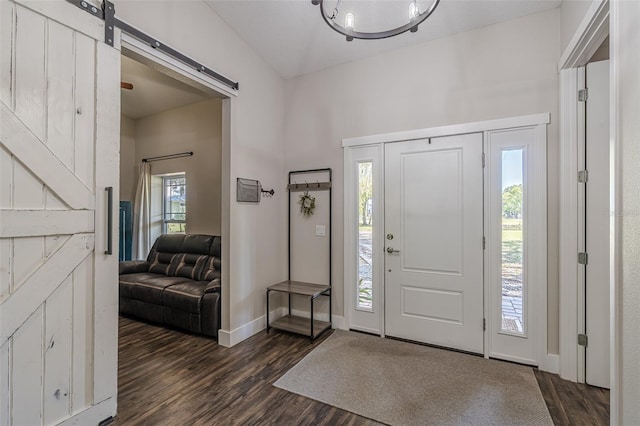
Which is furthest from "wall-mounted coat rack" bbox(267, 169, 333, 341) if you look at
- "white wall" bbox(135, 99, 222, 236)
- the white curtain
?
the white curtain

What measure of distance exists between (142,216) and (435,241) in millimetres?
4887

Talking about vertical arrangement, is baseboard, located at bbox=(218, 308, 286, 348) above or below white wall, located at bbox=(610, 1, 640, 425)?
below

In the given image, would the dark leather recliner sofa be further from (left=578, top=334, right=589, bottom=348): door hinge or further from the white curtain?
(left=578, top=334, right=589, bottom=348): door hinge

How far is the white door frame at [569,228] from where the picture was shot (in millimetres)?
2322

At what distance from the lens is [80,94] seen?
5.85 feet

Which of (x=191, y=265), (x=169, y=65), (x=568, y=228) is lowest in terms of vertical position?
(x=191, y=265)

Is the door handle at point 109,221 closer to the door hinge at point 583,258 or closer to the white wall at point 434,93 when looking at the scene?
the white wall at point 434,93

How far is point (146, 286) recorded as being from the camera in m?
3.63

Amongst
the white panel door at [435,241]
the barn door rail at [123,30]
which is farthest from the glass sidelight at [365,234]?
the barn door rail at [123,30]

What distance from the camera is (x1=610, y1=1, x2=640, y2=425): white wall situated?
126 cm

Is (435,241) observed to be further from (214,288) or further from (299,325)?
(214,288)

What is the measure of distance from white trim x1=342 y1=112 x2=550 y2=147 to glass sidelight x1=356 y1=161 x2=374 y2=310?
0.89ft

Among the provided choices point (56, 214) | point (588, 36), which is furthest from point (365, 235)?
point (56, 214)

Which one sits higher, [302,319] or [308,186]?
[308,186]
